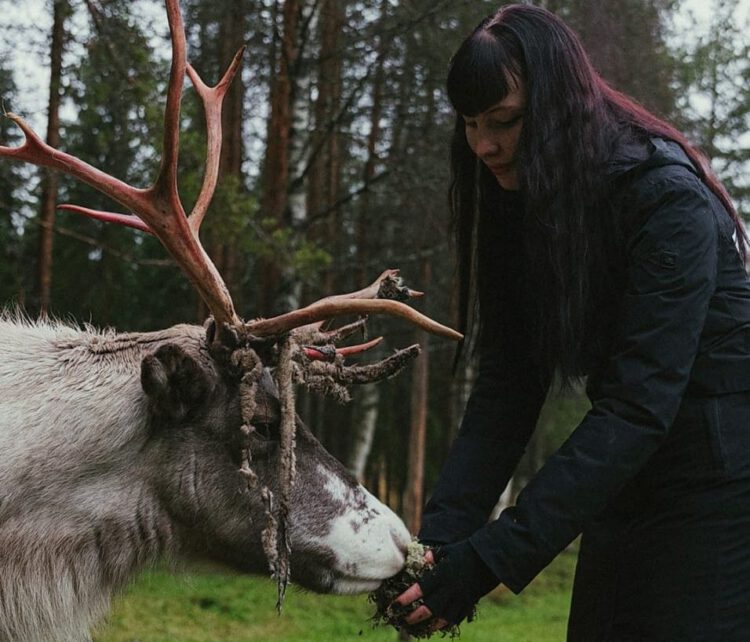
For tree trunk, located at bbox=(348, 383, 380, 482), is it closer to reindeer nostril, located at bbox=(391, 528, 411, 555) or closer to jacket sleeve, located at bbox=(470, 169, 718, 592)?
reindeer nostril, located at bbox=(391, 528, 411, 555)

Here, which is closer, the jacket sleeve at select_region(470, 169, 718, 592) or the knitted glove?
the jacket sleeve at select_region(470, 169, 718, 592)

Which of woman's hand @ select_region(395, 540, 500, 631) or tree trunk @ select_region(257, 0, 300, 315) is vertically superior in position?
tree trunk @ select_region(257, 0, 300, 315)

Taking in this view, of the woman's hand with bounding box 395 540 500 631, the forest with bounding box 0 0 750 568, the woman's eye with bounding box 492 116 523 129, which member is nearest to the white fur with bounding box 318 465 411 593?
the woman's hand with bounding box 395 540 500 631

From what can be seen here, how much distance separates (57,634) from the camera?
10.1ft

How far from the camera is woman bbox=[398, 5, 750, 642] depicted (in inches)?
92.4

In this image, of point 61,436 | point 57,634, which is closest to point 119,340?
point 61,436

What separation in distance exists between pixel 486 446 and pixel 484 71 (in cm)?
108

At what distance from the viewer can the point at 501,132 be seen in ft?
8.71

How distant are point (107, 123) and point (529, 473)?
11.1 metres

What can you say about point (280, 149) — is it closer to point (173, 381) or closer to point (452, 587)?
point (173, 381)

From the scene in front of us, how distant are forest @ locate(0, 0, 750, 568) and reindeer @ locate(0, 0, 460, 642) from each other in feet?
11.9

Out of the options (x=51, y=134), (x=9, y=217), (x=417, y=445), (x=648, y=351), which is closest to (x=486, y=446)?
(x=648, y=351)

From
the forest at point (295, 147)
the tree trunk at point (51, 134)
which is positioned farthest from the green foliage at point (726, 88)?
the tree trunk at point (51, 134)

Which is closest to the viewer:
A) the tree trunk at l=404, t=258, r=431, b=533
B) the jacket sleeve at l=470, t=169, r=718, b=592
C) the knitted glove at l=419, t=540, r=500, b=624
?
the jacket sleeve at l=470, t=169, r=718, b=592
